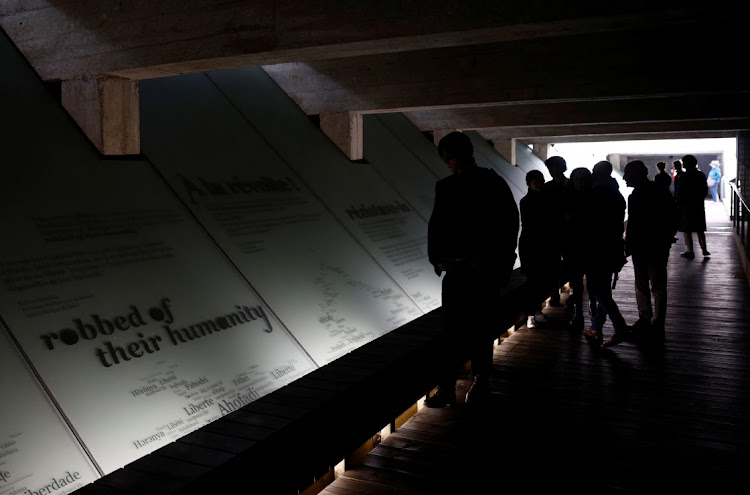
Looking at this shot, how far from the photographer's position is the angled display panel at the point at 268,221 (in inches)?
165

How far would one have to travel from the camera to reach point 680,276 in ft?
28.4

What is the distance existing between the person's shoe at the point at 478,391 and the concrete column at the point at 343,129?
2936 mm

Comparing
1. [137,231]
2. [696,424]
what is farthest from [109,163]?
[696,424]

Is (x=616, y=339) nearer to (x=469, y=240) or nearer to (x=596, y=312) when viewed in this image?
(x=596, y=312)

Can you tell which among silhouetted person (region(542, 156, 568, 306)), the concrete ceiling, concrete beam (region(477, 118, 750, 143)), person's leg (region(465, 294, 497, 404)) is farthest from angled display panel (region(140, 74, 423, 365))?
concrete beam (region(477, 118, 750, 143))

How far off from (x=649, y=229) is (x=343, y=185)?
2468 mm

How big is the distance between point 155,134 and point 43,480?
2.58 meters

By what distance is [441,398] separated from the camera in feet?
13.0

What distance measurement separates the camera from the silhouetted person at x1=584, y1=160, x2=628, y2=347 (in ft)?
16.9

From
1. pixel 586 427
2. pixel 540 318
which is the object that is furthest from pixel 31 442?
pixel 540 318

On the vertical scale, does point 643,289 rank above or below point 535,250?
below

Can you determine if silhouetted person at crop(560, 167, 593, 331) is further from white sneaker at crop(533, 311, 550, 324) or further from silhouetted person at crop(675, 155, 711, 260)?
silhouetted person at crop(675, 155, 711, 260)

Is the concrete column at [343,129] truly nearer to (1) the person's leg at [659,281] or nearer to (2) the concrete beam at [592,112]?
(2) the concrete beam at [592,112]

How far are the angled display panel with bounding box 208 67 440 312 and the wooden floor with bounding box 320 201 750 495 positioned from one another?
0.95 metres
